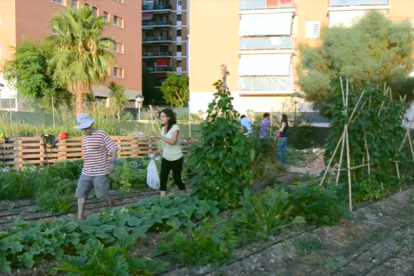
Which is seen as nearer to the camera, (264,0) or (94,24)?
(94,24)

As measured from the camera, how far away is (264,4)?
38.1m

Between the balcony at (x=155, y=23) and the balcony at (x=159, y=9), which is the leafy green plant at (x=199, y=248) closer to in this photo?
the balcony at (x=155, y=23)

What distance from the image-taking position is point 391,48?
27.5m

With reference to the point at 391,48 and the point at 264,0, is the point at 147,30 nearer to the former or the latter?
→ the point at 264,0

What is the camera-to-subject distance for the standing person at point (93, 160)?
24.3 ft

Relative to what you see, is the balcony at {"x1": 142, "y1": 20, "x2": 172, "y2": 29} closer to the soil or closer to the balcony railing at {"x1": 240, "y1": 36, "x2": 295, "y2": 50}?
the balcony railing at {"x1": 240, "y1": 36, "x2": 295, "y2": 50}

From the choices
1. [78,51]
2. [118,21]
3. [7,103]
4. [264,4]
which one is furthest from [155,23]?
[78,51]

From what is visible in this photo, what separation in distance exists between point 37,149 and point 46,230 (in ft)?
26.5

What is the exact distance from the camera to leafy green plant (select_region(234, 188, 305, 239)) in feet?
21.2

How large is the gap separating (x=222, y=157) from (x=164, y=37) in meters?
69.0

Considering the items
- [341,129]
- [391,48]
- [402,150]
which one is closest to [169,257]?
[341,129]

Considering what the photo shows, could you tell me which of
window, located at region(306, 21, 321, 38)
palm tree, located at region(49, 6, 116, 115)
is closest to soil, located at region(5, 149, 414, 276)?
palm tree, located at region(49, 6, 116, 115)

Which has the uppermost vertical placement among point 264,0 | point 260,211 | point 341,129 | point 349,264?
point 264,0

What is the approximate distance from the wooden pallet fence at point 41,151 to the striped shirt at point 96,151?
17.6ft
